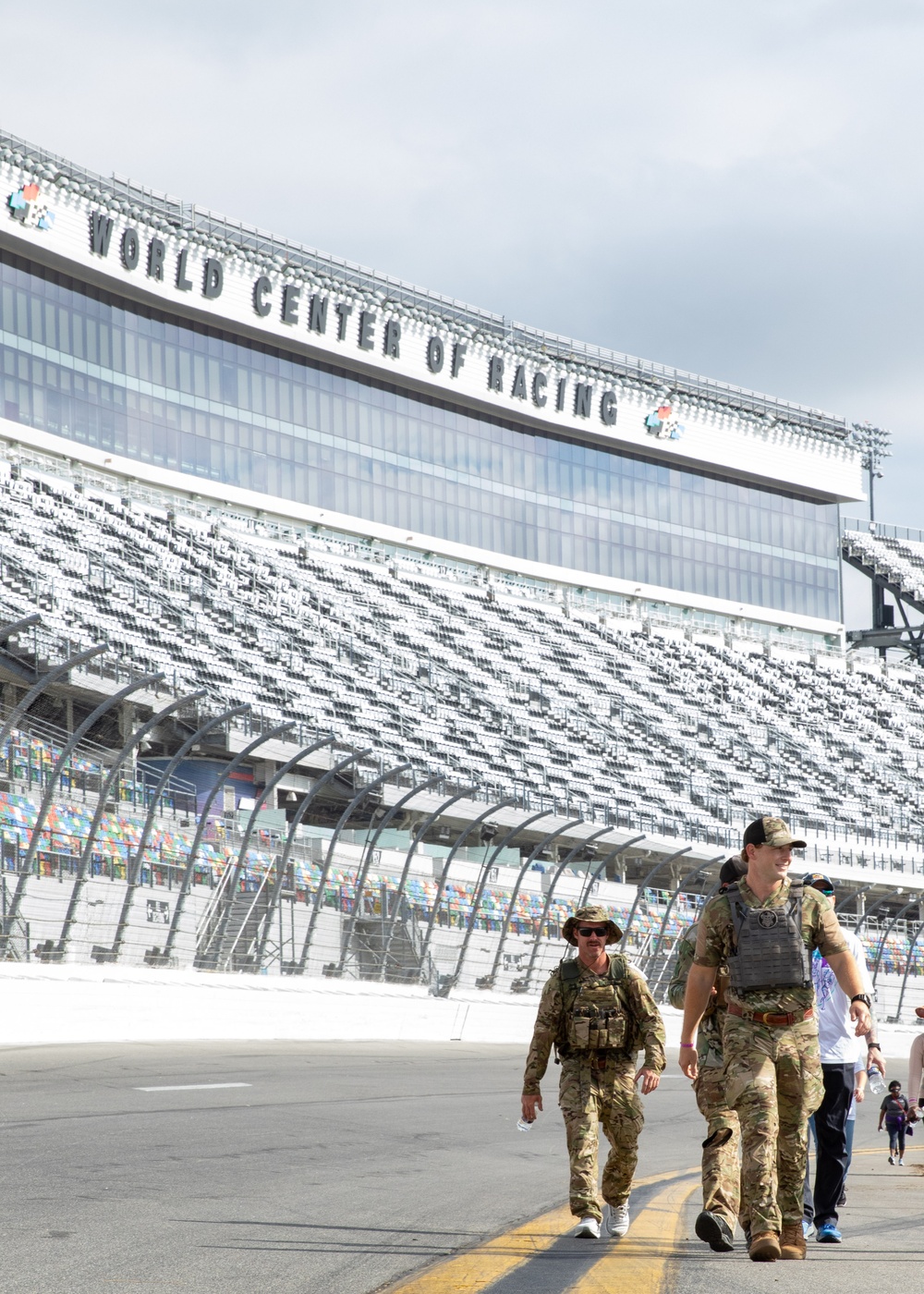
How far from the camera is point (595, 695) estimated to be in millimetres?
59562

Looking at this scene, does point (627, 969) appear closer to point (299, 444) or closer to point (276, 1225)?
point (276, 1225)

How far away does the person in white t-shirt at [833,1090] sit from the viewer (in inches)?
316

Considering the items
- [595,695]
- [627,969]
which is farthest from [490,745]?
[627,969]

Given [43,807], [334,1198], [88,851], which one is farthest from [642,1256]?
[88,851]

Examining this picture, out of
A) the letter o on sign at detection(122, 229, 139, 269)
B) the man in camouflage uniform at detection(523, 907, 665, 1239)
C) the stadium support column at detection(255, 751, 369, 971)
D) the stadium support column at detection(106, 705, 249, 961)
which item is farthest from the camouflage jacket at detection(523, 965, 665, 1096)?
the letter o on sign at detection(122, 229, 139, 269)

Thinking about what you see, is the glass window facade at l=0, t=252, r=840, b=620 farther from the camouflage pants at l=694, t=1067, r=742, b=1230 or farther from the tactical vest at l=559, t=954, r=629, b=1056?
the camouflage pants at l=694, t=1067, r=742, b=1230

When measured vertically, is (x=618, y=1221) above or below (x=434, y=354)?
below

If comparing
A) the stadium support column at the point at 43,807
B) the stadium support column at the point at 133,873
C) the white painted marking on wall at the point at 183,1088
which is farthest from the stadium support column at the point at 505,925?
the white painted marking on wall at the point at 183,1088

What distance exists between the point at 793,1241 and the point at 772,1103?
1.92 ft

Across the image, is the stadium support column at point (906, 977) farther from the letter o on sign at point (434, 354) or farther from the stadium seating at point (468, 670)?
the letter o on sign at point (434, 354)

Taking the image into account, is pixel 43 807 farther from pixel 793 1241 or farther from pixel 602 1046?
pixel 793 1241

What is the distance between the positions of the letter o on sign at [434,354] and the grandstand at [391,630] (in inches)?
6.7

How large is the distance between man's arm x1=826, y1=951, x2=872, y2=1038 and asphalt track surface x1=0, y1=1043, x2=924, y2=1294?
3.11 feet

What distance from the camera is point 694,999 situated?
23.3 ft
